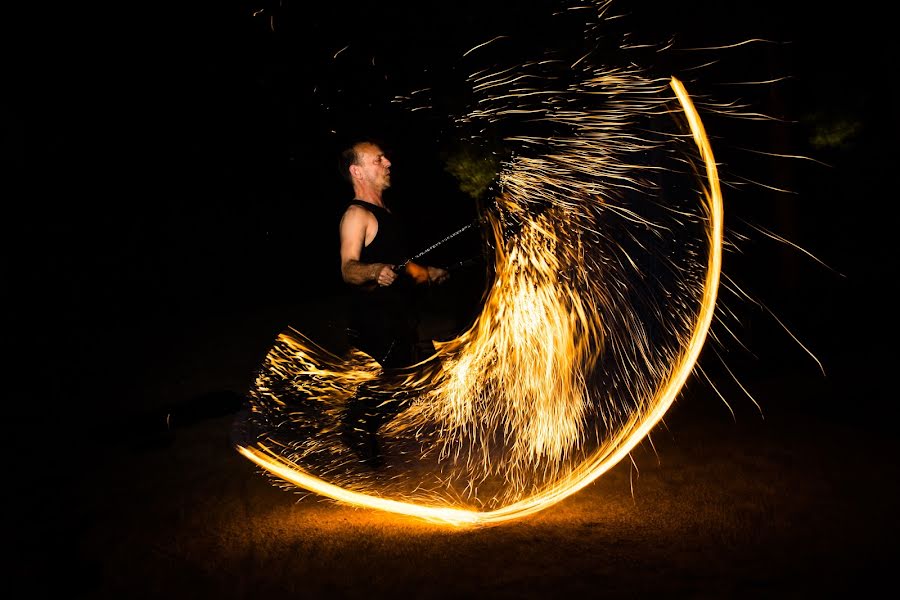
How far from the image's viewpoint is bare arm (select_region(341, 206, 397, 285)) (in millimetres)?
3539

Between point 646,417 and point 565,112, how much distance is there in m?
1.87

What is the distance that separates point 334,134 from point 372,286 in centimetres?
502

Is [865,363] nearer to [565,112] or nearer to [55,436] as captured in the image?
[565,112]

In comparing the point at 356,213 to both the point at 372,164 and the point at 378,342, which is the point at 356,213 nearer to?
the point at 372,164

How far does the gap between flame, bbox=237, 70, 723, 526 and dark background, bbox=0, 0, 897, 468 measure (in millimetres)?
787

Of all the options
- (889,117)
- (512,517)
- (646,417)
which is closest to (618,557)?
(512,517)

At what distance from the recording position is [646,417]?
143 inches

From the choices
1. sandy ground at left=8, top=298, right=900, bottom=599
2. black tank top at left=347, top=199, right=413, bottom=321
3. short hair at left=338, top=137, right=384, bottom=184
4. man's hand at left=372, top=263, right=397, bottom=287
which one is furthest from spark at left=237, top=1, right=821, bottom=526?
short hair at left=338, top=137, right=384, bottom=184

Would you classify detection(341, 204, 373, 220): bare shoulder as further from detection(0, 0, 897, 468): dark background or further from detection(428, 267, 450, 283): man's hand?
detection(0, 0, 897, 468): dark background

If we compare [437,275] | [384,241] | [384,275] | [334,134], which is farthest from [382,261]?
[334,134]

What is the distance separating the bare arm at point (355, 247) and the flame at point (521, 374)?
0.63 m

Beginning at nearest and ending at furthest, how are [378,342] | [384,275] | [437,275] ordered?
[384,275]
[378,342]
[437,275]

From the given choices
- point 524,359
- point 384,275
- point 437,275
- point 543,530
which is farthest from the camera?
point 524,359

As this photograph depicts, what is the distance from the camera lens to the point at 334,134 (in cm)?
820
